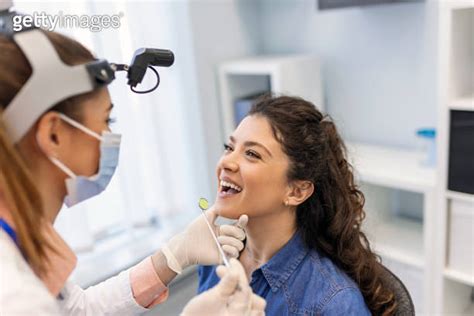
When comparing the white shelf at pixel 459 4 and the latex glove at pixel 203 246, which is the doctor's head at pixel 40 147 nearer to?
the latex glove at pixel 203 246

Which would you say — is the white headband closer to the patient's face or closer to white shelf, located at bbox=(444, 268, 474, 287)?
the patient's face

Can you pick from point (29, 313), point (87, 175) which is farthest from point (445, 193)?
point (29, 313)

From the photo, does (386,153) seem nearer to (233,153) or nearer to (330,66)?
(330,66)

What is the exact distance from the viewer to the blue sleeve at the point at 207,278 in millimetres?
1360

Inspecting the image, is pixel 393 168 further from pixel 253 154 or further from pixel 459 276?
pixel 253 154

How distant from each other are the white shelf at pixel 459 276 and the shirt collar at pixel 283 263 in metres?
0.81

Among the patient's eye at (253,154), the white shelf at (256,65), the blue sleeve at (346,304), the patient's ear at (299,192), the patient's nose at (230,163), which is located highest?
the white shelf at (256,65)

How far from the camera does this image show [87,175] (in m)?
0.85

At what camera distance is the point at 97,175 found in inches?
34.1

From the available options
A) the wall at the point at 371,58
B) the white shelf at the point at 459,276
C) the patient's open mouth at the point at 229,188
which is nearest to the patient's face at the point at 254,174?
the patient's open mouth at the point at 229,188

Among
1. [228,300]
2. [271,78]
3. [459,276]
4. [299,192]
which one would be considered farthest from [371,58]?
[228,300]

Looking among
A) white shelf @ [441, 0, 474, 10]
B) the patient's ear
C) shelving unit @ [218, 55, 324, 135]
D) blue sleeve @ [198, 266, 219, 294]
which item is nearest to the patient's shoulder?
the patient's ear

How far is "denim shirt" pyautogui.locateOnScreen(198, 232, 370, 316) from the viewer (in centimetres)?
109

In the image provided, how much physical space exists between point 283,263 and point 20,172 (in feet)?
2.43
